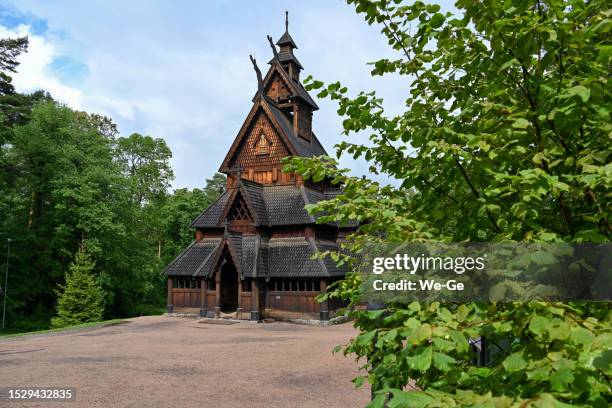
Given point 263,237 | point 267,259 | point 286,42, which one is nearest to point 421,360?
point 267,259

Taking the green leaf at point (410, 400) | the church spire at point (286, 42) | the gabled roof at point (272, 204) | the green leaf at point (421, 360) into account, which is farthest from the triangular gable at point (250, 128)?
the green leaf at point (410, 400)

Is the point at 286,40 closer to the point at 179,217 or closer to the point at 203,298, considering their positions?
the point at 203,298

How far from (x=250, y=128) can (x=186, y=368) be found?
19.8 meters

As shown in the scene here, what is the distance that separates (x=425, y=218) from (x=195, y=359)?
12639 mm

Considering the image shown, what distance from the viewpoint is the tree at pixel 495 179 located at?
7.24 feet

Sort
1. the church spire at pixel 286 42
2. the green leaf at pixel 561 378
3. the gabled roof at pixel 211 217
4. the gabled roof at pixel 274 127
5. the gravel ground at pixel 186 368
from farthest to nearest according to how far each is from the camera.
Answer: the church spire at pixel 286 42 < the gabled roof at pixel 211 217 < the gabled roof at pixel 274 127 < the gravel ground at pixel 186 368 < the green leaf at pixel 561 378

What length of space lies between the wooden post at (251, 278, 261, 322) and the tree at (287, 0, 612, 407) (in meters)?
22.1

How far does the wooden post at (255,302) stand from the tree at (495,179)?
2206 cm

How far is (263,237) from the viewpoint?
27.3 m

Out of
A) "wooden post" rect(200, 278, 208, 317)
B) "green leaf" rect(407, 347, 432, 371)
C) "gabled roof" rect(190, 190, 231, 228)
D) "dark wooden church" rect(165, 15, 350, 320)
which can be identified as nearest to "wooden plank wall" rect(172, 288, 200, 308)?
"dark wooden church" rect(165, 15, 350, 320)

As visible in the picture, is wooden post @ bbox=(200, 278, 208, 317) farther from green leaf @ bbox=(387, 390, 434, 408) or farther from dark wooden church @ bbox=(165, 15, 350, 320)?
green leaf @ bbox=(387, 390, 434, 408)

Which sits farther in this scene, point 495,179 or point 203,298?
point 203,298

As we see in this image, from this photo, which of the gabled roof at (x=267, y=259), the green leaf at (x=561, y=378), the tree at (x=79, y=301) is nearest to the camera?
the green leaf at (x=561, y=378)

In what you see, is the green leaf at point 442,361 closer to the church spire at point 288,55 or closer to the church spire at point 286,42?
the church spire at point 288,55
